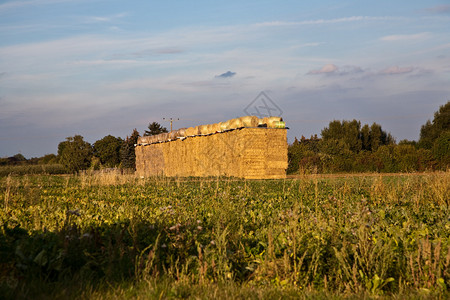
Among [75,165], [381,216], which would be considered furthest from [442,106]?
[381,216]

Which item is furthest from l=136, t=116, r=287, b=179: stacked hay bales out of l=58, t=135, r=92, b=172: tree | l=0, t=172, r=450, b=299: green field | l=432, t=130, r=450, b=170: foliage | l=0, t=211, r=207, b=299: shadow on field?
l=58, t=135, r=92, b=172: tree

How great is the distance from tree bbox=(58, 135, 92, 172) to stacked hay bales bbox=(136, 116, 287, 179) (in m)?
20.1

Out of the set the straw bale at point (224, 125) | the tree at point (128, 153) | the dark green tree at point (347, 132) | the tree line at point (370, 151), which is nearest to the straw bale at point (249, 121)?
the straw bale at point (224, 125)

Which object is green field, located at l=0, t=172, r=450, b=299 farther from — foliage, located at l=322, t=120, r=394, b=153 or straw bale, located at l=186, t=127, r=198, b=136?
foliage, located at l=322, t=120, r=394, b=153

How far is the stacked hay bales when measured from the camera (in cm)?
2175

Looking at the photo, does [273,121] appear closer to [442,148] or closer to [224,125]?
A: [224,125]

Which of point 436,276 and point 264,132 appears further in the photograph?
point 264,132

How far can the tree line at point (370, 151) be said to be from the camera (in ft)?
95.3

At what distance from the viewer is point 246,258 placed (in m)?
5.95

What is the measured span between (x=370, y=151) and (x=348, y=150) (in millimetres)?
3835

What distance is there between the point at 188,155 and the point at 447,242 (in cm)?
2200

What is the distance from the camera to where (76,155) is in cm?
4506

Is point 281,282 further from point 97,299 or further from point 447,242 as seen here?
point 447,242

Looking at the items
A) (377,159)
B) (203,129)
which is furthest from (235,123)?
(377,159)
